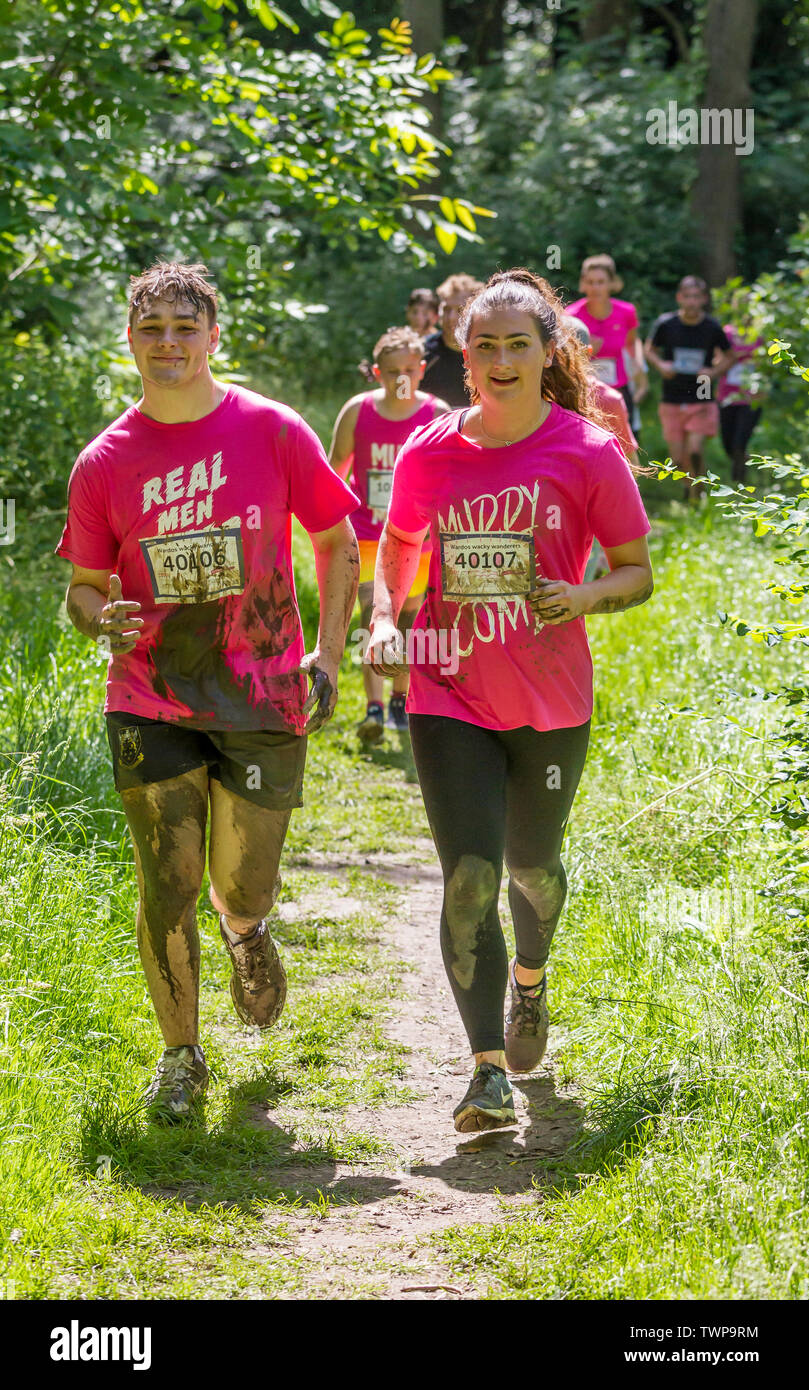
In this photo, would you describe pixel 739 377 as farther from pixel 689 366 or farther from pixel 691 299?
pixel 691 299

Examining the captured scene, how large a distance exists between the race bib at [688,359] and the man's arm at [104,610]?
1118 cm

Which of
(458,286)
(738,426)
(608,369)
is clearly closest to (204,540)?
(458,286)

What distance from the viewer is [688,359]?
571 inches

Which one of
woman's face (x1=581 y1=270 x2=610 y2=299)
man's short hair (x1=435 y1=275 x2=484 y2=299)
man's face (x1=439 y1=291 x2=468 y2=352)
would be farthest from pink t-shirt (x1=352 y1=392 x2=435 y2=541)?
woman's face (x1=581 y1=270 x2=610 y2=299)

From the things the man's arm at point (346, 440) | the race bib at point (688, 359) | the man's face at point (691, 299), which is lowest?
the man's arm at point (346, 440)

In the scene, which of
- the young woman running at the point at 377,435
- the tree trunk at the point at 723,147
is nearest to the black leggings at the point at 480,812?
the young woman running at the point at 377,435

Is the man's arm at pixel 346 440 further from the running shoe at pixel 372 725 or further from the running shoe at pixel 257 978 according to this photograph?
the running shoe at pixel 257 978

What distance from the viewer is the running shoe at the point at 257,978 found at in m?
4.44

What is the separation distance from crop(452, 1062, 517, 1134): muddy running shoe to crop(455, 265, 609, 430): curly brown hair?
5.66 feet

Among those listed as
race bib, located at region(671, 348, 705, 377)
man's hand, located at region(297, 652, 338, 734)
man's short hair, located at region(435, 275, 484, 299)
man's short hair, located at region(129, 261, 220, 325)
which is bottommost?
man's hand, located at region(297, 652, 338, 734)

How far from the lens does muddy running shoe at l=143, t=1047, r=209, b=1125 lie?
4047 millimetres

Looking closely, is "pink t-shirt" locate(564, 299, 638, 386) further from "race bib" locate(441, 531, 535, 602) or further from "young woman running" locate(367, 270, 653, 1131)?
"race bib" locate(441, 531, 535, 602)

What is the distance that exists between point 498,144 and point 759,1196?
23.3 m
